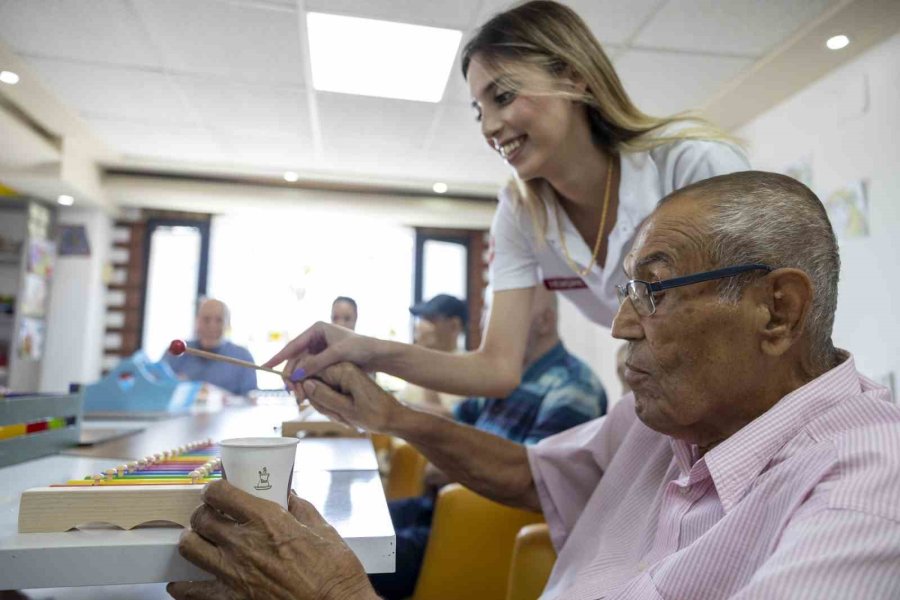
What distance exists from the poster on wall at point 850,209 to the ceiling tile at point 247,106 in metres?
3.07

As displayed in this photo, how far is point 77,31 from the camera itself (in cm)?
312

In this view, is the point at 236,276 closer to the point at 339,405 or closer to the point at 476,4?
the point at 476,4

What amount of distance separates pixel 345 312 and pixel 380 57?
2.01 m

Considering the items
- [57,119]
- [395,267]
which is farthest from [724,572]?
[395,267]

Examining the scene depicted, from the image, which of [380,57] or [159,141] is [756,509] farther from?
[159,141]

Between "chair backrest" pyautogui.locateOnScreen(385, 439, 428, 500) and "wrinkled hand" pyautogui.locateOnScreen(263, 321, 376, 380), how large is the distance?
4.07 feet

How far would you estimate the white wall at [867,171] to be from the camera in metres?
2.90

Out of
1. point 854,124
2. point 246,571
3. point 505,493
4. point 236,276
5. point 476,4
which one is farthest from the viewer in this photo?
point 236,276

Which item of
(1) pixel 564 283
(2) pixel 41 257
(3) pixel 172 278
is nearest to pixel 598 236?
(1) pixel 564 283

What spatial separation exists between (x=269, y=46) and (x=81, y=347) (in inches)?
145

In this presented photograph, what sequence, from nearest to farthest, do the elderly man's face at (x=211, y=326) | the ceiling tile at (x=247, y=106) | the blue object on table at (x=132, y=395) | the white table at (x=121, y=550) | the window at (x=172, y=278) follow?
the white table at (x=121, y=550) → the blue object on table at (x=132, y=395) → the elderly man's face at (x=211, y=326) → the ceiling tile at (x=247, y=106) → the window at (x=172, y=278)

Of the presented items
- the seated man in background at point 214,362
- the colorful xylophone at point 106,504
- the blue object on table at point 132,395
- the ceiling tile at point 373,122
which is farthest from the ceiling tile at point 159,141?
the colorful xylophone at point 106,504

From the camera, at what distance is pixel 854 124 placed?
3.14 metres

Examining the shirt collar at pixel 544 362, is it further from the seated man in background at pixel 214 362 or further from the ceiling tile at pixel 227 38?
the ceiling tile at pixel 227 38
